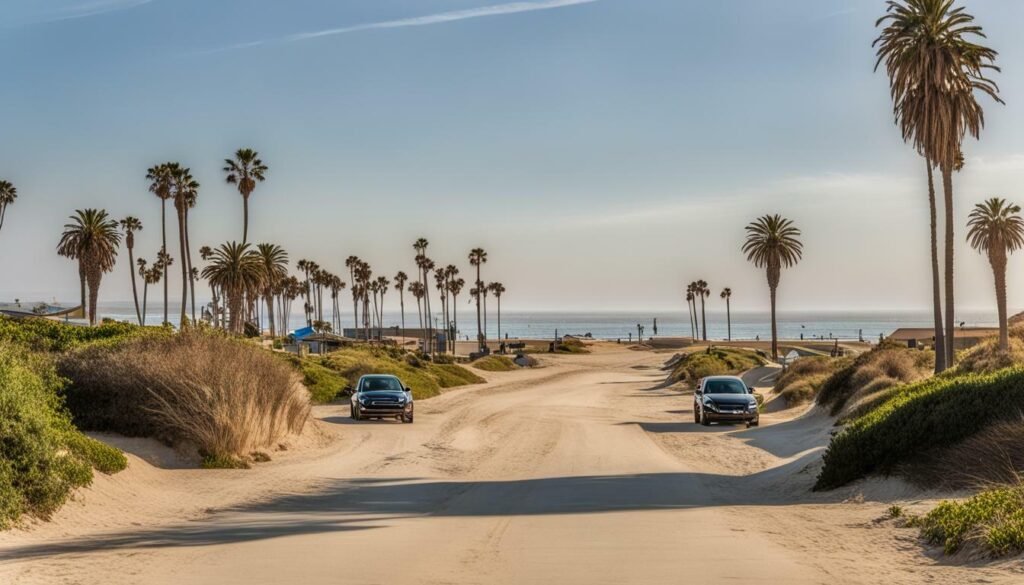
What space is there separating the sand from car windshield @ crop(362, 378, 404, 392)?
8.22m

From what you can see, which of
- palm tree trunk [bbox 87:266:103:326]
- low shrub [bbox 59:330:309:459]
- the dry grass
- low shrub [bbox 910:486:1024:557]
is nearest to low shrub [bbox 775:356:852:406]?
the dry grass

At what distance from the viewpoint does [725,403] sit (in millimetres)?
38750

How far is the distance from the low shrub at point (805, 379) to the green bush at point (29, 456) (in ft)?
117

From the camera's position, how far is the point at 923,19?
41.5 metres

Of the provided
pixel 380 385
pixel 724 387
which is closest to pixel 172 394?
pixel 380 385

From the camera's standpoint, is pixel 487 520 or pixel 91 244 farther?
pixel 91 244

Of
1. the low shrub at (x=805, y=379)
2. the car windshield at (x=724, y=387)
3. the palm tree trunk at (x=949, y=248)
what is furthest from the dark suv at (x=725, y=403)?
the palm tree trunk at (x=949, y=248)

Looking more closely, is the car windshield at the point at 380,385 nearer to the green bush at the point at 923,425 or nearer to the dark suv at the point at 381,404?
the dark suv at the point at 381,404

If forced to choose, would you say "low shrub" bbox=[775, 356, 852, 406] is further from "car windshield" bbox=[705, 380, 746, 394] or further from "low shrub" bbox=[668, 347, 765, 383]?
"low shrub" bbox=[668, 347, 765, 383]

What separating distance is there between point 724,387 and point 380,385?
13550 mm

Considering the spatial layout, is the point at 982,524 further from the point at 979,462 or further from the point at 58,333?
the point at 58,333

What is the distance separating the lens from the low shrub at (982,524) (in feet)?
38.3

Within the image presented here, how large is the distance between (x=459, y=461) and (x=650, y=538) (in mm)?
13878

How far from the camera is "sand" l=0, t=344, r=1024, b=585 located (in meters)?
12.1
